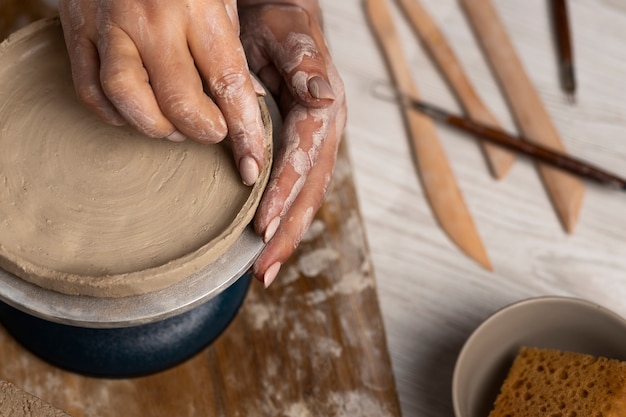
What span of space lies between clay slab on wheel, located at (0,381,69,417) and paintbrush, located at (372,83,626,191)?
2.38ft

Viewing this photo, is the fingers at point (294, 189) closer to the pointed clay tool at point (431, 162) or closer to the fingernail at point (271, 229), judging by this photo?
the fingernail at point (271, 229)

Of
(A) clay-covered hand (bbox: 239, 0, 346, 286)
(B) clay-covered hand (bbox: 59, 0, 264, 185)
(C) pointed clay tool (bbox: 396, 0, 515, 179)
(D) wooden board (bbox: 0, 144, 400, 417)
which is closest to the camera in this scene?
(B) clay-covered hand (bbox: 59, 0, 264, 185)

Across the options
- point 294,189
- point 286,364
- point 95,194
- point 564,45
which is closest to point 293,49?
point 294,189

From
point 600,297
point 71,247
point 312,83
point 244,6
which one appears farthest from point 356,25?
point 71,247

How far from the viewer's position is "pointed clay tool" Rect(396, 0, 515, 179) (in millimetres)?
1147

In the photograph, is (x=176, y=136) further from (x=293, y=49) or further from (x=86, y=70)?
(x=293, y=49)

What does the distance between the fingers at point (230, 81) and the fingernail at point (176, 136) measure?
0.16 ft

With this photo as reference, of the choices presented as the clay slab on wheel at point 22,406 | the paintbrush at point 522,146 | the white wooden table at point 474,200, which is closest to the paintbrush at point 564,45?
the white wooden table at point 474,200

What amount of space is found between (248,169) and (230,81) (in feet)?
0.29

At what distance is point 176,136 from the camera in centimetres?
72

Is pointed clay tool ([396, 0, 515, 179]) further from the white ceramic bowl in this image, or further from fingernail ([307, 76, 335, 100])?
fingernail ([307, 76, 335, 100])

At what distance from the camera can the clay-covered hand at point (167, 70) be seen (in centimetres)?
67

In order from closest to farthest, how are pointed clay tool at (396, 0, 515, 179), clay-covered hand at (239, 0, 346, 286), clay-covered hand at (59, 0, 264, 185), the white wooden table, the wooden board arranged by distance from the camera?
1. clay-covered hand at (59, 0, 264, 185)
2. clay-covered hand at (239, 0, 346, 286)
3. the wooden board
4. the white wooden table
5. pointed clay tool at (396, 0, 515, 179)

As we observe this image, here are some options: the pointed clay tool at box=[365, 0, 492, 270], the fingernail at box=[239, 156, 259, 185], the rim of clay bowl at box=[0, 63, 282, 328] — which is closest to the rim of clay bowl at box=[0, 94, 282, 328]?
the rim of clay bowl at box=[0, 63, 282, 328]
